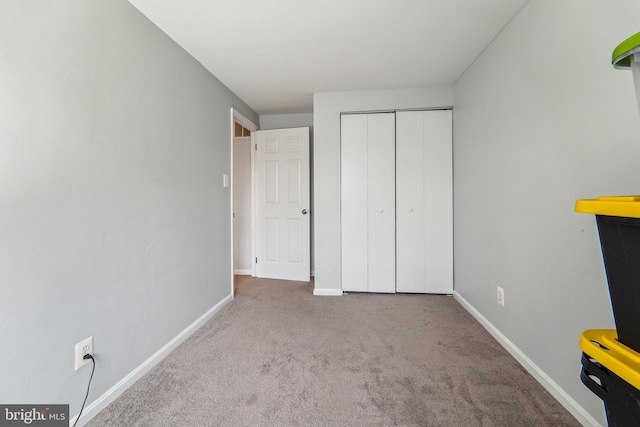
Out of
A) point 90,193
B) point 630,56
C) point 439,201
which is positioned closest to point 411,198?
point 439,201

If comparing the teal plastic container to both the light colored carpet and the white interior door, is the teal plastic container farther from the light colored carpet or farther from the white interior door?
the white interior door

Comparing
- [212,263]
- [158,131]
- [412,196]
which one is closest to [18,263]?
[158,131]

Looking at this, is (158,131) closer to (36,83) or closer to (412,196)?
(36,83)

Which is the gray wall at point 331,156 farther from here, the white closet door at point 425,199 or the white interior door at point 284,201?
the white interior door at point 284,201

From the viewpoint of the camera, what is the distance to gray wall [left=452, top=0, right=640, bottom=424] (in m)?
1.01

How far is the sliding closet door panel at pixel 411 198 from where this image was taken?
2.67 meters

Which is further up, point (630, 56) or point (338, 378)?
point (630, 56)

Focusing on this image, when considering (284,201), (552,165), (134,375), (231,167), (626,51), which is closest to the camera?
(626,51)

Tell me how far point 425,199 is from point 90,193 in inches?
107

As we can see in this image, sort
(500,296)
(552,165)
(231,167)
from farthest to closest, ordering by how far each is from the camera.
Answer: (231,167), (500,296), (552,165)

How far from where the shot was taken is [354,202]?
2756 millimetres

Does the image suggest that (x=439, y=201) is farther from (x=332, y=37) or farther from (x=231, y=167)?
(x=231, y=167)

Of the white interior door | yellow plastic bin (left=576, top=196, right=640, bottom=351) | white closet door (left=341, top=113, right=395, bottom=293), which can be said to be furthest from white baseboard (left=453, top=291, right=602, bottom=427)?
the white interior door

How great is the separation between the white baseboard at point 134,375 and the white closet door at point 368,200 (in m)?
1.59
